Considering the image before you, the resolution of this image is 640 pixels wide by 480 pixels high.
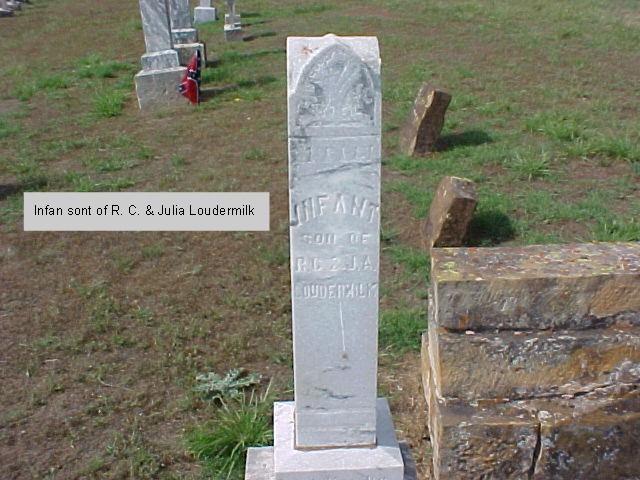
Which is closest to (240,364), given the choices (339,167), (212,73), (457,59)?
(339,167)

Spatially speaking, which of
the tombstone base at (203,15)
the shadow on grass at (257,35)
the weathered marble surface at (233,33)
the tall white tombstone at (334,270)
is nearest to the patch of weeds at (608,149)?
the tall white tombstone at (334,270)

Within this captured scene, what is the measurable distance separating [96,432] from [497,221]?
3342 mm

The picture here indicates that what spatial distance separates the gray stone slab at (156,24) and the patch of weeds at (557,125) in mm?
4731

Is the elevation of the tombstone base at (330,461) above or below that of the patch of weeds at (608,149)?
below

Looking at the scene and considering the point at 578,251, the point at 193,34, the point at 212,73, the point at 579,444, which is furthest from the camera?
the point at 193,34

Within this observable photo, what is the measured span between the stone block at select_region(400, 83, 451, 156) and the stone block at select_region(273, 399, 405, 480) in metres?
4.48

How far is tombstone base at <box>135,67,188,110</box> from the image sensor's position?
9.67m

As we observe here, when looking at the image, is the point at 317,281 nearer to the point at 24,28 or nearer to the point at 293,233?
the point at 293,233

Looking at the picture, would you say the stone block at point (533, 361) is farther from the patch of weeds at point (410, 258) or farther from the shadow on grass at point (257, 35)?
the shadow on grass at point (257, 35)

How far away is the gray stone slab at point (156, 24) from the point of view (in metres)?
9.77

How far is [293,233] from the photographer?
9.47ft

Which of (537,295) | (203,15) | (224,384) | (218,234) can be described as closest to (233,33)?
(203,15)

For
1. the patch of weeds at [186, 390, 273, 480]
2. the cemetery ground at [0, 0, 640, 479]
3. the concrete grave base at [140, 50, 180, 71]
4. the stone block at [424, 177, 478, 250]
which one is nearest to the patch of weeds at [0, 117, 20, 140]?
the cemetery ground at [0, 0, 640, 479]

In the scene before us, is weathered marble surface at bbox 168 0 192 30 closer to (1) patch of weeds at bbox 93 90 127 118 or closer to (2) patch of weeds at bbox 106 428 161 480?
(1) patch of weeds at bbox 93 90 127 118
